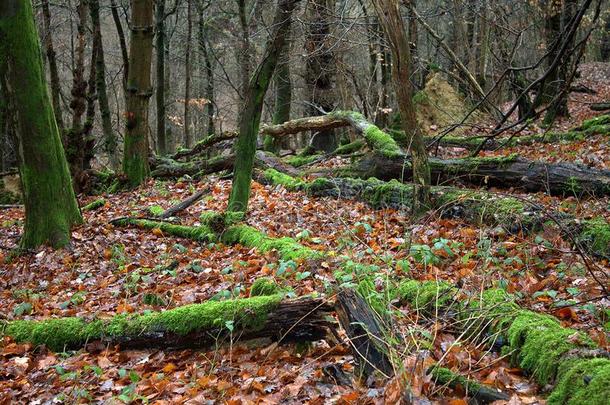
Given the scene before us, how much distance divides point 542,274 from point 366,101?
13.4 metres

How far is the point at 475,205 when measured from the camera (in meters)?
7.36

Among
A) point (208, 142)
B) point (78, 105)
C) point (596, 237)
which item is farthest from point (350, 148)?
point (596, 237)

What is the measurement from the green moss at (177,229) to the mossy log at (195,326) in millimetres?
3224

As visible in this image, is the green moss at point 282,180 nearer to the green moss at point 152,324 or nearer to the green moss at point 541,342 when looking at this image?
the green moss at point 152,324

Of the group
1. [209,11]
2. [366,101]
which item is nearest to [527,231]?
[366,101]

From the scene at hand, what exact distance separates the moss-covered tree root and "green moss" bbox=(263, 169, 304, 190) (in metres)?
2.37

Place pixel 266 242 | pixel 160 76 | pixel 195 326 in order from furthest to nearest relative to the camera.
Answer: pixel 160 76 < pixel 266 242 < pixel 195 326

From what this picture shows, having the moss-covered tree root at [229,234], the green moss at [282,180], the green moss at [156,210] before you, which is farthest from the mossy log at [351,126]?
the green moss at [156,210]

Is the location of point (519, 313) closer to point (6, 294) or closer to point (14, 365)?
point (14, 365)

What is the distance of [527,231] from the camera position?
20.9 feet

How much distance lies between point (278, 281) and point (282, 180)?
5.78m

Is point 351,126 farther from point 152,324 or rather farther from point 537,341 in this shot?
point 537,341

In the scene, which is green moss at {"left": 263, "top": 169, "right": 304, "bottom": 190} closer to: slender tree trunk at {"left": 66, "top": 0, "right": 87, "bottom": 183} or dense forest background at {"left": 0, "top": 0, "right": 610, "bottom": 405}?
dense forest background at {"left": 0, "top": 0, "right": 610, "bottom": 405}

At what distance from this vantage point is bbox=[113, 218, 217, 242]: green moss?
823 centimetres
